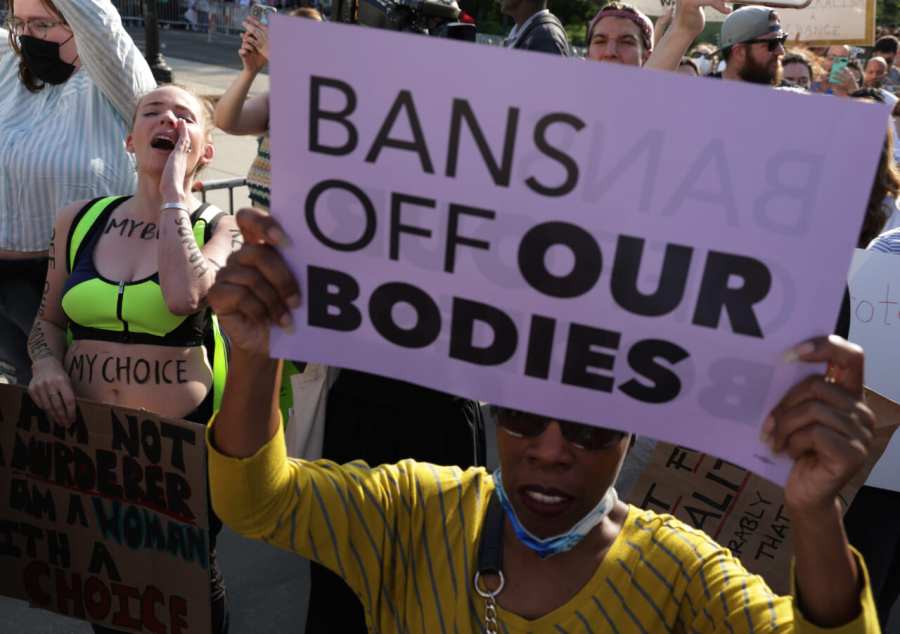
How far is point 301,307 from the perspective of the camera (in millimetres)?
1548

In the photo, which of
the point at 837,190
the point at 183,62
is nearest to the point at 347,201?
the point at 837,190

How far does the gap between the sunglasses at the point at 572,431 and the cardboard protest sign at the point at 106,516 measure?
1.14 metres

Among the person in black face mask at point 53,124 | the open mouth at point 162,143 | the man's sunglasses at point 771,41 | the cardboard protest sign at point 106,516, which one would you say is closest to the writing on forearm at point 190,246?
the open mouth at point 162,143

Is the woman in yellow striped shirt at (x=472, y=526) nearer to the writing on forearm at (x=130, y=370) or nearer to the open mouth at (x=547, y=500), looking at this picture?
the open mouth at (x=547, y=500)

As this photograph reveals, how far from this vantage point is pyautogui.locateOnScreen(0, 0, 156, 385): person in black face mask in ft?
10.3

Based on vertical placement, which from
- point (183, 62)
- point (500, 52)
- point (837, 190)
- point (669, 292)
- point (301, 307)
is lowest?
point (183, 62)

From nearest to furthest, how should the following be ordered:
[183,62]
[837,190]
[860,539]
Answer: [837,190], [860,539], [183,62]

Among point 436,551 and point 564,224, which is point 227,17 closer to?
point 436,551

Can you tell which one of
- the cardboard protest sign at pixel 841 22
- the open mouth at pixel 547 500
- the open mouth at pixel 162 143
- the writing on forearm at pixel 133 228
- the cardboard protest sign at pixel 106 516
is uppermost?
the cardboard protest sign at pixel 841 22

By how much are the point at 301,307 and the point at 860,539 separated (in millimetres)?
1956

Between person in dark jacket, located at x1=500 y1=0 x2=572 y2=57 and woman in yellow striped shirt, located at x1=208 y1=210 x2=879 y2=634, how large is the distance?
2.04m

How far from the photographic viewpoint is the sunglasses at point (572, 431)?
1.59 meters

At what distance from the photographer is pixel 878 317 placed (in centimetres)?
275

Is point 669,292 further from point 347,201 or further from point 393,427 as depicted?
point 393,427
